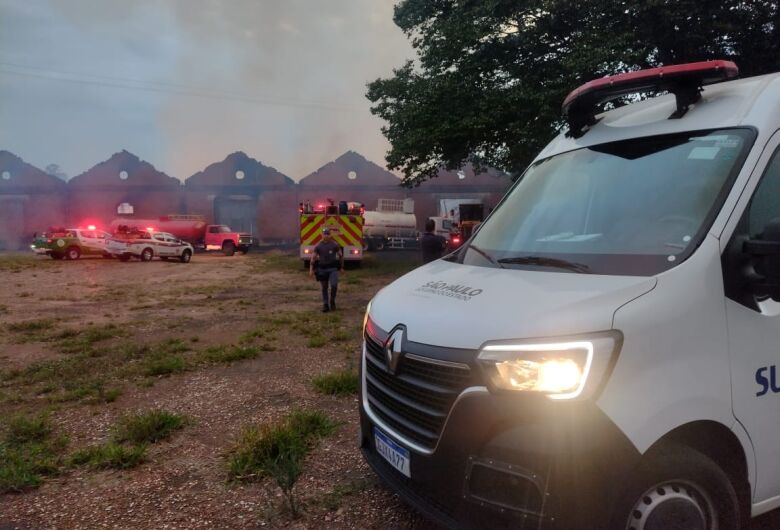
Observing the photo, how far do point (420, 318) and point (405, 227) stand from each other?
3342cm

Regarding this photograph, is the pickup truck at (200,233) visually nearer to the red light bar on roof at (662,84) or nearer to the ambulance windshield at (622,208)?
the ambulance windshield at (622,208)

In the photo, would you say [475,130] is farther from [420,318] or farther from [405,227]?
[405,227]

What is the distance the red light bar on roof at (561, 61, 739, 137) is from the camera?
2.55 m

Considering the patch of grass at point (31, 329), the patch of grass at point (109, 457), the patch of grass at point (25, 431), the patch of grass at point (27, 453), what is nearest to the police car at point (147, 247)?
the patch of grass at point (31, 329)

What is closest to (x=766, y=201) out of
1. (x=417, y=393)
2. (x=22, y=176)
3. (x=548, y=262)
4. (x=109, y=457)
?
(x=548, y=262)

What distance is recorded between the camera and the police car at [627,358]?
1916 mm

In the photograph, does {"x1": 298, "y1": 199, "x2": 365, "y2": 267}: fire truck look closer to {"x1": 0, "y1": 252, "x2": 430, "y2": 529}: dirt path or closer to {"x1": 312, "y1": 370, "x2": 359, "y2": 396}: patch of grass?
{"x1": 0, "y1": 252, "x2": 430, "y2": 529}: dirt path

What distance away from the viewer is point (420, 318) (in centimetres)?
240

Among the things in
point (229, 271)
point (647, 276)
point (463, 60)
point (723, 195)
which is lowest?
point (229, 271)

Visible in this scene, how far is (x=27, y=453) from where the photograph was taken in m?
3.89

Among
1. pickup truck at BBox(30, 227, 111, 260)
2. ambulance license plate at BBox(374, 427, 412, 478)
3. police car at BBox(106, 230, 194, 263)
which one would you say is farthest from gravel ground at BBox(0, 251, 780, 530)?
pickup truck at BBox(30, 227, 111, 260)

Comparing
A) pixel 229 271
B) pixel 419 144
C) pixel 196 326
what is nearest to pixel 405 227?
pixel 229 271

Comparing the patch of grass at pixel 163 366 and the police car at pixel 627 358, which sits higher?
the police car at pixel 627 358

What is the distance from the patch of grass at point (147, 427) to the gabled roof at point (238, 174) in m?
42.0
